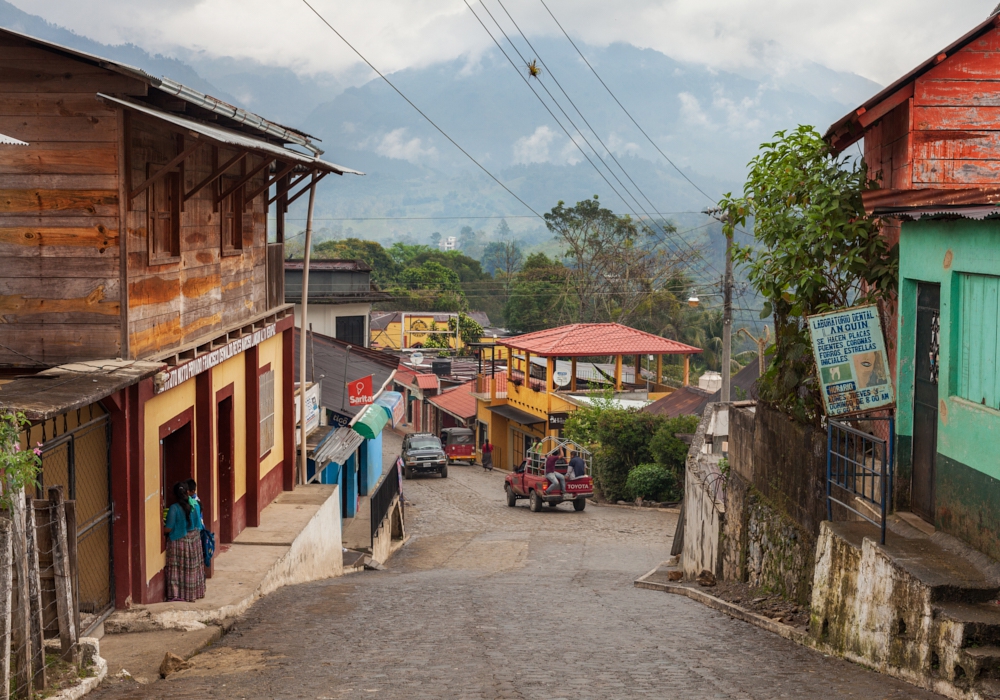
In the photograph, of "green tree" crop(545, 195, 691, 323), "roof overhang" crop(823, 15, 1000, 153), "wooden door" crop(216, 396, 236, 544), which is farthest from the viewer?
"green tree" crop(545, 195, 691, 323)

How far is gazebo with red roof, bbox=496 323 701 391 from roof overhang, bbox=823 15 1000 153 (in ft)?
83.7

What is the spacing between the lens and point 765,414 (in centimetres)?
1202

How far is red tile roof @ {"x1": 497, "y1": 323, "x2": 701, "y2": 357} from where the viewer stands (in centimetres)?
3741

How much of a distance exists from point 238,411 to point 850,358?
8613mm

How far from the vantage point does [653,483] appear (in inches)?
1145

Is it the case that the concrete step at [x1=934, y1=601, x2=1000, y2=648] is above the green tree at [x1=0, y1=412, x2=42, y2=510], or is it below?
below

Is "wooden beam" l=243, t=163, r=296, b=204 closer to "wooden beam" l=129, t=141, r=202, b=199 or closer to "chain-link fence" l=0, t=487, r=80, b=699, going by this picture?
"wooden beam" l=129, t=141, r=202, b=199

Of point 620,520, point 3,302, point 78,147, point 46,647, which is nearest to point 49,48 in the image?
point 78,147

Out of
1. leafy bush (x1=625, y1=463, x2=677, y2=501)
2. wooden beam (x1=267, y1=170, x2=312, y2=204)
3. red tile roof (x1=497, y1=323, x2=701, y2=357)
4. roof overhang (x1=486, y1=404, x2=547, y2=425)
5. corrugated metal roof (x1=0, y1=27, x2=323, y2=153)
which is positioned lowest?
leafy bush (x1=625, y1=463, x2=677, y2=501)

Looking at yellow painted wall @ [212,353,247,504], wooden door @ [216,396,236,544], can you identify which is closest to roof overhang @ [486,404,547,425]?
yellow painted wall @ [212,353,247,504]

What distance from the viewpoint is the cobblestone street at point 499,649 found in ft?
21.8

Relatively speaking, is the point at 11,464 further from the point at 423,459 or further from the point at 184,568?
the point at 423,459

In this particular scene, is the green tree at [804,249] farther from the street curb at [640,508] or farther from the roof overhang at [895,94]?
the street curb at [640,508]

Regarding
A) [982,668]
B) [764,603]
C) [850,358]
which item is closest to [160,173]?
[850,358]
